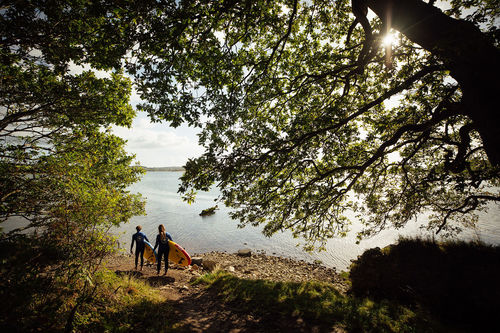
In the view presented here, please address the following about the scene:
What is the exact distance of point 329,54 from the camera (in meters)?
7.08

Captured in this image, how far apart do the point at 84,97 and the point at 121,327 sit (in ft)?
28.1

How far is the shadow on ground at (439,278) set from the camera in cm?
591

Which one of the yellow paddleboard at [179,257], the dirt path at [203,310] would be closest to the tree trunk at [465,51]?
the dirt path at [203,310]

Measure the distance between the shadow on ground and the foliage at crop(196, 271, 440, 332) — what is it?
1166 millimetres

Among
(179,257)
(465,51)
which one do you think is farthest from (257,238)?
(465,51)

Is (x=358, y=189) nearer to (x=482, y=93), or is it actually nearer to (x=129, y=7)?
(x=482, y=93)

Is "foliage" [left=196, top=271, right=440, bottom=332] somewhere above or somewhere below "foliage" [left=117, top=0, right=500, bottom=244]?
below

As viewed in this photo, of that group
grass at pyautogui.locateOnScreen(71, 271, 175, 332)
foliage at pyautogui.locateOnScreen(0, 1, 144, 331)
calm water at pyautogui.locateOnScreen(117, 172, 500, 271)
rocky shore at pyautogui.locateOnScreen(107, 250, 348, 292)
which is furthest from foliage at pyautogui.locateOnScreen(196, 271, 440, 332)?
calm water at pyautogui.locateOnScreen(117, 172, 500, 271)

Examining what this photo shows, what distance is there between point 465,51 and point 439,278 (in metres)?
9.21

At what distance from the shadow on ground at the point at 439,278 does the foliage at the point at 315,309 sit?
1166mm

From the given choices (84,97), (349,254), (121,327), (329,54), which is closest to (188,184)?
(121,327)

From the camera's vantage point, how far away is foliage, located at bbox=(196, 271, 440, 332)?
16.7ft

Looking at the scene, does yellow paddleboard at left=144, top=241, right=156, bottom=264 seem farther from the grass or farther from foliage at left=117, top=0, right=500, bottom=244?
foliage at left=117, top=0, right=500, bottom=244

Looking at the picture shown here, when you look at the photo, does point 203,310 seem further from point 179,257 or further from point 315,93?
point 315,93
